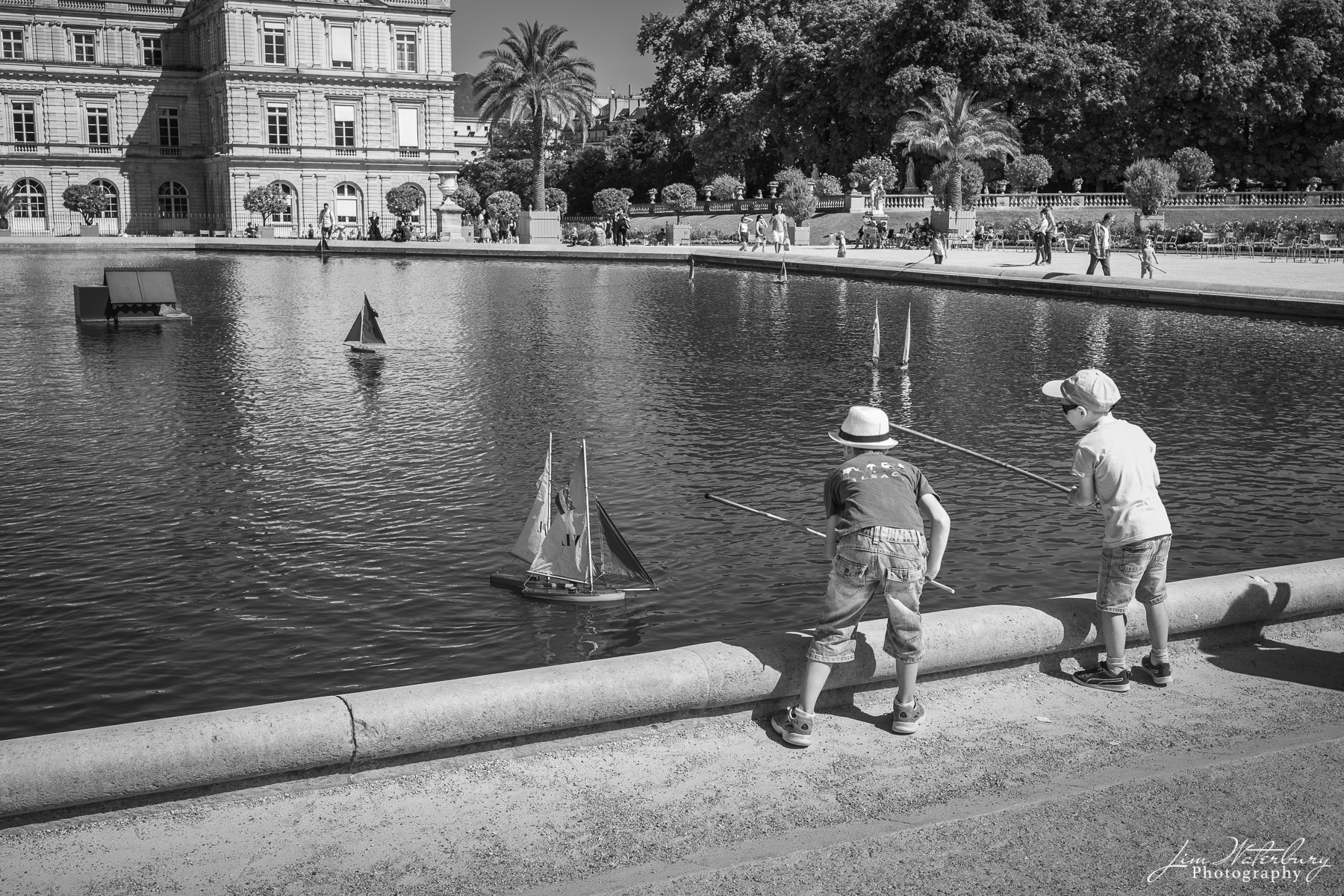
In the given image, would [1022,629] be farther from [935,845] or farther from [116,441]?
[116,441]

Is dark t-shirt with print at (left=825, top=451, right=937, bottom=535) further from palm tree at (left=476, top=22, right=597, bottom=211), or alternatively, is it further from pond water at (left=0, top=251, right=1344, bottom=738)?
palm tree at (left=476, top=22, right=597, bottom=211)

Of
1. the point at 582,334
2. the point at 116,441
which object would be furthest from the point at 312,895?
the point at 582,334

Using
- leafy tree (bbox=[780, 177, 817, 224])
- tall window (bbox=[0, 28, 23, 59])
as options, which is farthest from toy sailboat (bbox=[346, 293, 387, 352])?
tall window (bbox=[0, 28, 23, 59])

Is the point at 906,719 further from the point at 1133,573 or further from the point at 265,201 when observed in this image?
the point at 265,201

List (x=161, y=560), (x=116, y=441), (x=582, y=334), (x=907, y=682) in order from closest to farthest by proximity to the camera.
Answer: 1. (x=907, y=682)
2. (x=161, y=560)
3. (x=116, y=441)
4. (x=582, y=334)

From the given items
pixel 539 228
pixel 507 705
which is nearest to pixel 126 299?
pixel 507 705

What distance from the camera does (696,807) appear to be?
549 cm

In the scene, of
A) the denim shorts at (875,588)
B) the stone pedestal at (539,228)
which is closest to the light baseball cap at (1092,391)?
the denim shorts at (875,588)

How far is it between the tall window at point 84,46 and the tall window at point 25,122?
4.20 metres

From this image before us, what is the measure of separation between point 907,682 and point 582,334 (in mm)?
19763

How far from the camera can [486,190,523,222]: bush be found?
63094mm

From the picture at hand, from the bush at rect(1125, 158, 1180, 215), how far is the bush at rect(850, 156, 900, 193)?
1076 cm

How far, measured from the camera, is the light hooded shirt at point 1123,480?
6.70 m

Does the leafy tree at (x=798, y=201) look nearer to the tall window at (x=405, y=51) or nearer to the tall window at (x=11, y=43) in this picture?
the tall window at (x=405, y=51)
